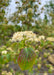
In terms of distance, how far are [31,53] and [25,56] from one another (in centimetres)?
4

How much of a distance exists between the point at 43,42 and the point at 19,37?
0.69ft

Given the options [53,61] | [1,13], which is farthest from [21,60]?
[53,61]

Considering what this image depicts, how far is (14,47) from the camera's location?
0.76 m

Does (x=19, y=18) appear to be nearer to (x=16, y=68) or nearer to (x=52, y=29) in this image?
(x=16, y=68)

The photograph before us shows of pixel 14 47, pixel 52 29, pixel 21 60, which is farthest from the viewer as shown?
pixel 52 29

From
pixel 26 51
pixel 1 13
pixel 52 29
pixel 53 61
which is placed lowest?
pixel 53 61

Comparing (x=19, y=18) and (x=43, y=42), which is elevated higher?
(x=19, y=18)

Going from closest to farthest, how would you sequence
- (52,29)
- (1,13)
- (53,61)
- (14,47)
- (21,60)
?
(21,60), (14,47), (1,13), (53,61), (52,29)

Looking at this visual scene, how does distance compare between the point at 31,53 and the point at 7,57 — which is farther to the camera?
the point at 7,57

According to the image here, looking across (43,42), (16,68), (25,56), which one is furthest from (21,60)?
(16,68)

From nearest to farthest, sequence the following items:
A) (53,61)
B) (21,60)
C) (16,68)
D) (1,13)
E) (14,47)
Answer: (21,60), (14,47), (1,13), (16,68), (53,61)

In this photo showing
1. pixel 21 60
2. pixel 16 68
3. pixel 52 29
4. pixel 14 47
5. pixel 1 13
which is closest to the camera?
pixel 21 60

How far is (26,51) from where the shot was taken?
64 centimetres

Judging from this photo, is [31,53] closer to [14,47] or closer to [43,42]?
[14,47]
